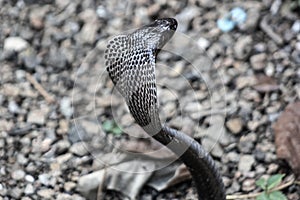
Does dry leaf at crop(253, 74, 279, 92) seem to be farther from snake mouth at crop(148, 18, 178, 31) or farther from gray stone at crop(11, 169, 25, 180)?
gray stone at crop(11, 169, 25, 180)

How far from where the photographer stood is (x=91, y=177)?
357cm

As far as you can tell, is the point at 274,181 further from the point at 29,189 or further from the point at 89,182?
the point at 29,189

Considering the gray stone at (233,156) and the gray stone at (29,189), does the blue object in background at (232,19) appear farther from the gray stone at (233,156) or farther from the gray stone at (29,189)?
the gray stone at (29,189)

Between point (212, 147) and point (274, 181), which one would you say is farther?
point (212, 147)

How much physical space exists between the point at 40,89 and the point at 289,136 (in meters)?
1.22

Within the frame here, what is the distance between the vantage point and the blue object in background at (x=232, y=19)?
13.6 ft

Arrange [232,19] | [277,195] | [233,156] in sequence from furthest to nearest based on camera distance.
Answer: [232,19] → [233,156] → [277,195]

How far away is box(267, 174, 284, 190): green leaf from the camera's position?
10.9 feet

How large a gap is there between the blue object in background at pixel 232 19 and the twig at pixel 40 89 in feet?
3.11

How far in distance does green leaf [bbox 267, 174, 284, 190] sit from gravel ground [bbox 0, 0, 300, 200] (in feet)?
0.63

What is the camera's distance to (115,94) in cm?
391

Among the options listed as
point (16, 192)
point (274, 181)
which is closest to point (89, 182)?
point (16, 192)

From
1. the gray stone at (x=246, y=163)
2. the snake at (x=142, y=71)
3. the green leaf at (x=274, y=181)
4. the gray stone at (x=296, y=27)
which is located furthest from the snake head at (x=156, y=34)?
the gray stone at (x=296, y=27)

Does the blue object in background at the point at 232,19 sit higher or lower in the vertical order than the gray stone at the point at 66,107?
higher
